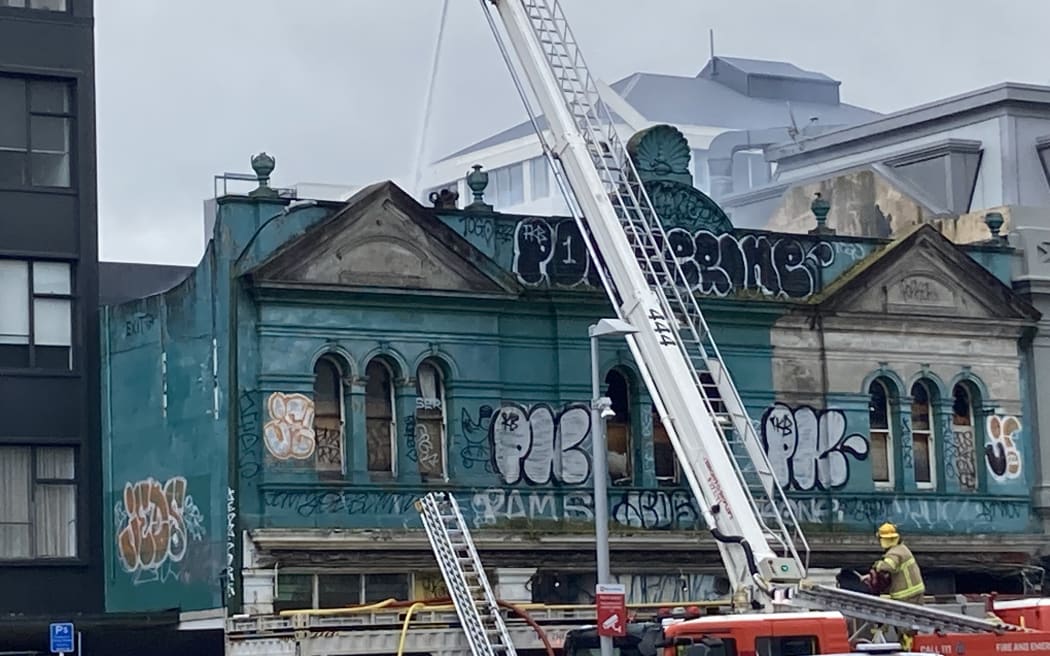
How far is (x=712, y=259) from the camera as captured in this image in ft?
122

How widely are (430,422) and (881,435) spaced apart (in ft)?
27.4

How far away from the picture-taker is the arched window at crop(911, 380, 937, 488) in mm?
39125

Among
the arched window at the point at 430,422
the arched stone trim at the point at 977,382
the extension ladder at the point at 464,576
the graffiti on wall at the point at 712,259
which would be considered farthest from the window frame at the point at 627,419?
the arched stone trim at the point at 977,382

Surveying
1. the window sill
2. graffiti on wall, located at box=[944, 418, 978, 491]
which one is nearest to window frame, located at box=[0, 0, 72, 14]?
the window sill

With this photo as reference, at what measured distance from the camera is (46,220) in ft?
124

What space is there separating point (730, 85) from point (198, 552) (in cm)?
4824

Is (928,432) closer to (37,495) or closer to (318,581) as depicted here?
(318,581)

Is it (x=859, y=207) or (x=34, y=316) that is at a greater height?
(x=859, y=207)

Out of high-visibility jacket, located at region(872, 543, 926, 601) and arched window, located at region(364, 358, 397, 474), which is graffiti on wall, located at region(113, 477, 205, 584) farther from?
high-visibility jacket, located at region(872, 543, 926, 601)

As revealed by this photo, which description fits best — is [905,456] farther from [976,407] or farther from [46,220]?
[46,220]

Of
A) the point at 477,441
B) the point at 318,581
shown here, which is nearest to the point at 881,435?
the point at 477,441

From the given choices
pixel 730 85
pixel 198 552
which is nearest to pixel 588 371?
pixel 198 552

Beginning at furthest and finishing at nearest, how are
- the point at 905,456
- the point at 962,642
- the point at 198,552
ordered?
the point at 905,456 → the point at 198,552 → the point at 962,642

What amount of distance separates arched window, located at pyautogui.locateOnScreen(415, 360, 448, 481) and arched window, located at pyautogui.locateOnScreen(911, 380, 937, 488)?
876 cm
